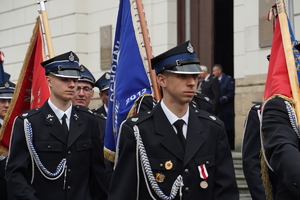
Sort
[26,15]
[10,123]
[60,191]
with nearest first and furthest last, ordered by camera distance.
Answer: [60,191] → [10,123] → [26,15]

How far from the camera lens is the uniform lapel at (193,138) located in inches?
180

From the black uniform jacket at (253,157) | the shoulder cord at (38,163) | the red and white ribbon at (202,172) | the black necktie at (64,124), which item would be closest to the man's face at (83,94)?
the black necktie at (64,124)

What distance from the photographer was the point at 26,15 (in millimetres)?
17234

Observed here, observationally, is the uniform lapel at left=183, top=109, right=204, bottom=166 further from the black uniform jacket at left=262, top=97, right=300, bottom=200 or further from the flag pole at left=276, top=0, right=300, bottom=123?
the flag pole at left=276, top=0, right=300, bottom=123

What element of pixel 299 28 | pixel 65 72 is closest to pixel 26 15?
pixel 299 28

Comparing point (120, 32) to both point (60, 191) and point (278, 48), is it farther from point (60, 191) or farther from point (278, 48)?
point (278, 48)

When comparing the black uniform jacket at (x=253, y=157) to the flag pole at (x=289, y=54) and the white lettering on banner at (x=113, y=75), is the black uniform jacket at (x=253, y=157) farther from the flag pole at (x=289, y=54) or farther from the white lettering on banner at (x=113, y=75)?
the white lettering on banner at (x=113, y=75)

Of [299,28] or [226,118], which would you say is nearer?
[299,28]

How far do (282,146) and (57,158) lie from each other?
2.40 metres

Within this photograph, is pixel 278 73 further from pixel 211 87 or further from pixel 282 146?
pixel 211 87

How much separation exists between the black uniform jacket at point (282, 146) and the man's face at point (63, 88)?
6.83 feet

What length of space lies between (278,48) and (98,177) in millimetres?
1985

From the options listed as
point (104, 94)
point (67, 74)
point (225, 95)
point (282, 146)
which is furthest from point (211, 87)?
point (282, 146)

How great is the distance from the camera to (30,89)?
795cm
